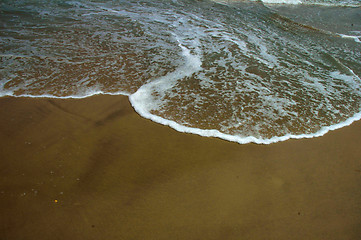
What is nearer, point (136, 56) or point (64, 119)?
point (64, 119)

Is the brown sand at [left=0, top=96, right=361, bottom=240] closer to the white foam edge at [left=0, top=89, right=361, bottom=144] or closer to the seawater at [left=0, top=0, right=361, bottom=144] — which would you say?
the white foam edge at [left=0, top=89, right=361, bottom=144]

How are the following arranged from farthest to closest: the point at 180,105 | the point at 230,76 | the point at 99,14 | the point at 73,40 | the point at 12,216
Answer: the point at 99,14
the point at 73,40
the point at 230,76
the point at 180,105
the point at 12,216

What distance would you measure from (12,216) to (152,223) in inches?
55.8

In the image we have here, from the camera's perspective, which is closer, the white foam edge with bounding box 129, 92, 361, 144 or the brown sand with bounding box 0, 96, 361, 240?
the brown sand with bounding box 0, 96, 361, 240

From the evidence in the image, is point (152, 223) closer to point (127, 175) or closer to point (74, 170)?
point (127, 175)

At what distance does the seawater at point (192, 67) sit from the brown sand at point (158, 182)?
17.3 inches

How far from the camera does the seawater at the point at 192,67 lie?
404 centimetres

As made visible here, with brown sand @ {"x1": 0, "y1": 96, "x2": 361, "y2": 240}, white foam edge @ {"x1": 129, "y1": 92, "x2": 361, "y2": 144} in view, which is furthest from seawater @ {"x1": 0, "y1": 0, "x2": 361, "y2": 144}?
brown sand @ {"x1": 0, "y1": 96, "x2": 361, "y2": 240}

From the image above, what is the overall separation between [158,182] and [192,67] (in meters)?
3.32

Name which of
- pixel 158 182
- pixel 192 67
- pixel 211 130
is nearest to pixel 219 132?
pixel 211 130

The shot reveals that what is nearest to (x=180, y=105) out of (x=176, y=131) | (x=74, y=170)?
(x=176, y=131)

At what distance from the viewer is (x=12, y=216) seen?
7.76 ft

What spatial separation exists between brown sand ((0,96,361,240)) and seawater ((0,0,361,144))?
17.3 inches

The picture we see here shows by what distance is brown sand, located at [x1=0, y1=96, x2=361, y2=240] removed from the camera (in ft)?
7.84
